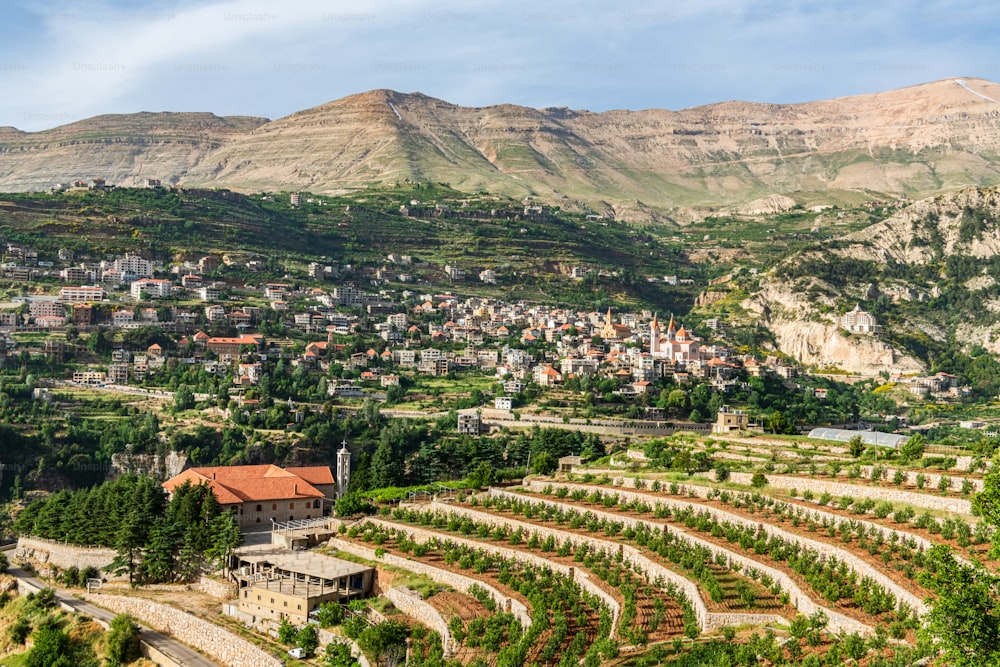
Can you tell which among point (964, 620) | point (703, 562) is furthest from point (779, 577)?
point (964, 620)

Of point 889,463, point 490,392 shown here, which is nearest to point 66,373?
point 490,392

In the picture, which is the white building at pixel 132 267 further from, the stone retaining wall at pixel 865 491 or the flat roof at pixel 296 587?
the stone retaining wall at pixel 865 491

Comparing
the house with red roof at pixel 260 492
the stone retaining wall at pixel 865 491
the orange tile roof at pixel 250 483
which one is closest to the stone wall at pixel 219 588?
the house with red roof at pixel 260 492

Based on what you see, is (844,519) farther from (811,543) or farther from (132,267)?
Result: (132,267)

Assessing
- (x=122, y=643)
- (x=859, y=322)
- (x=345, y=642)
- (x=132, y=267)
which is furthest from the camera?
(x=132, y=267)

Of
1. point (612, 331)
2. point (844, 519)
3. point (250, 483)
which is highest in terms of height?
point (612, 331)

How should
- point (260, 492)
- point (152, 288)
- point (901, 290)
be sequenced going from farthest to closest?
1. point (901, 290)
2. point (152, 288)
3. point (260, 492)

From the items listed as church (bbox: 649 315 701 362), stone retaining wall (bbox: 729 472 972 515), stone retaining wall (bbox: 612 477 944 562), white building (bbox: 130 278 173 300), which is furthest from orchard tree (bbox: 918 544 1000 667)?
white building (bbox: 130 278 173 300)

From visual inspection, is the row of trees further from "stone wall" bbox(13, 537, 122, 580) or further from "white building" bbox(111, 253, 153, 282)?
"white building" bbox(111, 253, 153, 282)
